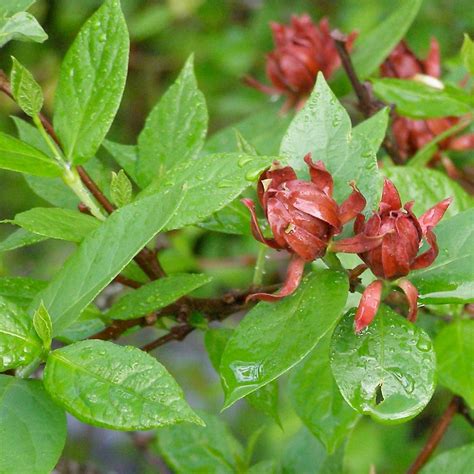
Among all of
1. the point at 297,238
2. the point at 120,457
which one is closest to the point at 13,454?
the point at 297,238

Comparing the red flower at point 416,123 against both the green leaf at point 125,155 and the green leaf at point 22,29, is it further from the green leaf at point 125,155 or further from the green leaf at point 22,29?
the green leaf at point 22,29

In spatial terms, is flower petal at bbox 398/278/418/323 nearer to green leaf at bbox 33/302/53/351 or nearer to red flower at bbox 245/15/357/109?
green leaf at bbox 33/302/53/351

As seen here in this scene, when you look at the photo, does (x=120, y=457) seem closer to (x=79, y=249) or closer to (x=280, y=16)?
(x=280, y=16)

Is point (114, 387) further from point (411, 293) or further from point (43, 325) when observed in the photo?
point (411, 293)

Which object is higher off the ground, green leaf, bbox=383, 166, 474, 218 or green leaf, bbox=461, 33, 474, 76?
green leaf, bbox=461, 33, 474, 76

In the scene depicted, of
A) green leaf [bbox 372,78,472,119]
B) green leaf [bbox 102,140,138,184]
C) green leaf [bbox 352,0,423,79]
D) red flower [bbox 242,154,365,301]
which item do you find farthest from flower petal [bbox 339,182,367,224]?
green leaf [bbox 352,0,423,79]

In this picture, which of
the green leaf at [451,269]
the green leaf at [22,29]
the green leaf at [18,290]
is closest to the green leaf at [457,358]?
the green leaf at [451,269]

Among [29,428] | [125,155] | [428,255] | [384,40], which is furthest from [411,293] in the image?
[384,40]
